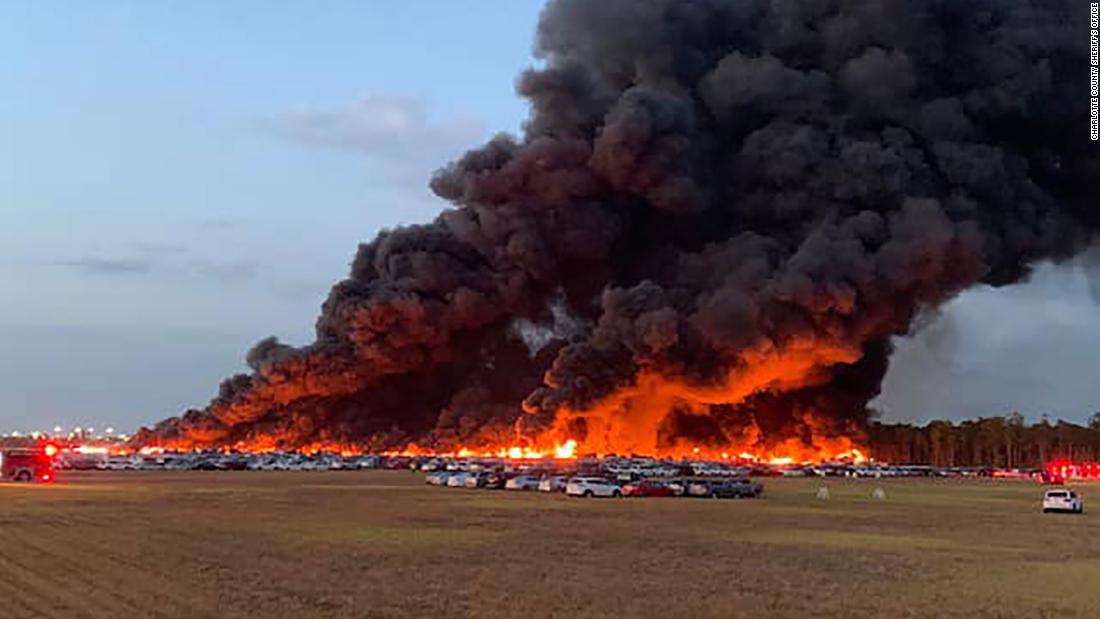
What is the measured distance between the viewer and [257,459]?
4099 inches

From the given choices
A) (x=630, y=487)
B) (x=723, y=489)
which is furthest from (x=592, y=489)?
(x=723, y=489)

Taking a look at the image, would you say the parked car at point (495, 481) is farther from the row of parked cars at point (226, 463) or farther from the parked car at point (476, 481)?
the row of parked cars at point (226, 463)

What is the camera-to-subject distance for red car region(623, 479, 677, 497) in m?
61.3

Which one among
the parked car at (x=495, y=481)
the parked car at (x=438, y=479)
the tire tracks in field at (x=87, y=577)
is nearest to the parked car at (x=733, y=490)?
the parked car at (x=495, y=481)

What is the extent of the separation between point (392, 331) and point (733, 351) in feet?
104

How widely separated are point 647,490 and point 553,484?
584 centimetres

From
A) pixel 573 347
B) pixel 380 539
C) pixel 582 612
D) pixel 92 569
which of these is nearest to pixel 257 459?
pixel 573 347

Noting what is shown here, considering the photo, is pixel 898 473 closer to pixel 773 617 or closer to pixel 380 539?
pixel 380 539

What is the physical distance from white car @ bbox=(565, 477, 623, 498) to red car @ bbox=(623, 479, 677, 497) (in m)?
0.51

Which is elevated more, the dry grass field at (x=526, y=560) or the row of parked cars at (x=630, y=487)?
the row of parked cars at (x=630, y=487)

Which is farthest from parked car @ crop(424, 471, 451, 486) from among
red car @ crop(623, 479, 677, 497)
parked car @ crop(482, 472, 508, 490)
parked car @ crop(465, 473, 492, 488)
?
red car @ crop(623, 479, 677, 497)

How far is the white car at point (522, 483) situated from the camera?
220 feet

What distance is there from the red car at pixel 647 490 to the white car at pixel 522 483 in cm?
630

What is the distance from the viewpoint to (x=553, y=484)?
2574 inches
